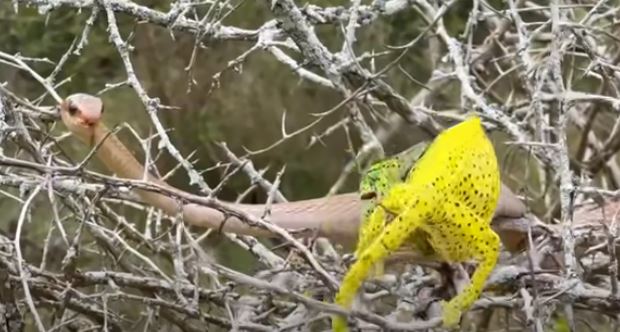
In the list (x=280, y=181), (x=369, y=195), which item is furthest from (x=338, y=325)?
(x=280, y=181)

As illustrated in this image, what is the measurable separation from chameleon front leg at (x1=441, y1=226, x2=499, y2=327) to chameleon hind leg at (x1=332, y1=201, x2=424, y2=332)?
78 millimetres

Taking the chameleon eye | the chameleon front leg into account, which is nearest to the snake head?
the chameleon eye

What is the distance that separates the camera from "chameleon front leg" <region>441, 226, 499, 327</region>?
126cm

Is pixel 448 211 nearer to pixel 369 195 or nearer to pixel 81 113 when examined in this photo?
pixel 369 195

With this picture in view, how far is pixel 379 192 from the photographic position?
4.67ft

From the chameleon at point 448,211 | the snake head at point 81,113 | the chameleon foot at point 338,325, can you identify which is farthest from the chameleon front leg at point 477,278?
the snake head at point 81,113

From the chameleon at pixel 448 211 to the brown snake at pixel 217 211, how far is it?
119mm

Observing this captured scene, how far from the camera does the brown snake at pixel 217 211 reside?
1.39m

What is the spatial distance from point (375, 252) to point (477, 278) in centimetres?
12

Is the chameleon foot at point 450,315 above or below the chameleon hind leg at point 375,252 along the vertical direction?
below

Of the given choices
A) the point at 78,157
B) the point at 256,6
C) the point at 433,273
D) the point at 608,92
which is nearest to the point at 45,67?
the point at 78,157

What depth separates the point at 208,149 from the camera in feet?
10.6

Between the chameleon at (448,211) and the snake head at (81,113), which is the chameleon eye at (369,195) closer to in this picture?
the chameleon at (448,211)

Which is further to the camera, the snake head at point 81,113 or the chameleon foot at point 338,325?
the snake head at point 81,113
